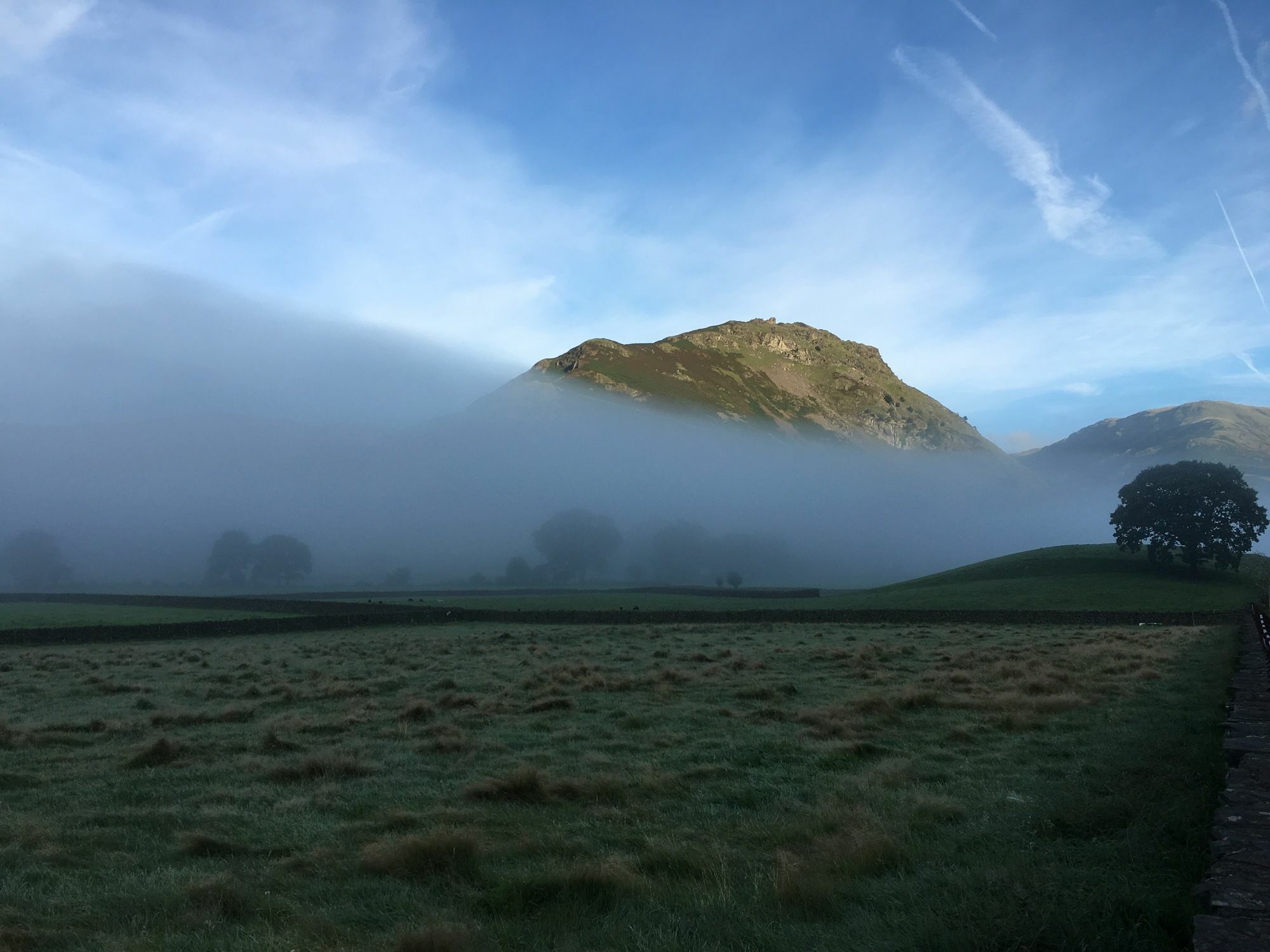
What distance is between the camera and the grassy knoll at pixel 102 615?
54906 millimetres

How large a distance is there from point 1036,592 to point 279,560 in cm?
13442

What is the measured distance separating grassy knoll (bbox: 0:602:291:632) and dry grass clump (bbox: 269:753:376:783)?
42653 millimetres

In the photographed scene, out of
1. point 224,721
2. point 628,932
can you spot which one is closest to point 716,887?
point 628,932

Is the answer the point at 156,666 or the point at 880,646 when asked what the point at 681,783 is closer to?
the point at 880,646

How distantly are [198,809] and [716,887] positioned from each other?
7.02m

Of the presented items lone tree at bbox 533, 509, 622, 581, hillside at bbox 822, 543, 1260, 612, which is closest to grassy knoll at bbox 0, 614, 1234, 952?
hillside at bbox 822, 543, 1260, 612

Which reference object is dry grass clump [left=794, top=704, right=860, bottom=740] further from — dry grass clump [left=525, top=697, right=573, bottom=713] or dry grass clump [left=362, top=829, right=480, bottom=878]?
dry grass clump [left=362, top=829, right=480, bottom=878]

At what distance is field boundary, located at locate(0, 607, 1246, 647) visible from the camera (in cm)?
4622

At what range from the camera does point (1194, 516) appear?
276 feet

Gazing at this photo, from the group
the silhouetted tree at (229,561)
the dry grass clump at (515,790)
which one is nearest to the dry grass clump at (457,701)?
the dry grass clump at (515,790)

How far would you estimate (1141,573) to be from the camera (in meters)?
83.7

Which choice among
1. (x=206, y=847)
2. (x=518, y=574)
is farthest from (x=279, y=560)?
(x=206, y=847)

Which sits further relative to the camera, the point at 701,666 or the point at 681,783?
the point at 701,666

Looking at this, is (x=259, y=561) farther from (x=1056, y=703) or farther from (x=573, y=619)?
(x=1056, y=703)
